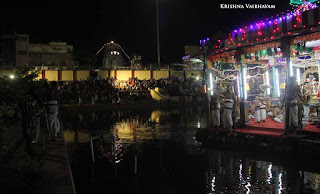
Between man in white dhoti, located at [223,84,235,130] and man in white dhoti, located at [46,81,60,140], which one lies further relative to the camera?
man in white dhoti, located at [223,84,235,130]

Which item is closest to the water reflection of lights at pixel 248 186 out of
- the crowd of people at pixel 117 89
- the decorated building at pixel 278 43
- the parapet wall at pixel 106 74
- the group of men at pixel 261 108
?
the group of men at pixel 261 108

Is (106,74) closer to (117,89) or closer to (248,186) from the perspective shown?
(117,89)

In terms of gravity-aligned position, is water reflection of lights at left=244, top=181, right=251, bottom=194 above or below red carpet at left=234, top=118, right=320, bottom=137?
below

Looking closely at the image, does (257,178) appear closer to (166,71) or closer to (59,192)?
(59,192)

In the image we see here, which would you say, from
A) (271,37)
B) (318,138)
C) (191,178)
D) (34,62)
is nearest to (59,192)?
(191,178)

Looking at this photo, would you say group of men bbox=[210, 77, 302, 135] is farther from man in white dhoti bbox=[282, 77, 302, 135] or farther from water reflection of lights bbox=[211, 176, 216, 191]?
water reflection of lights bbox=[211, 176, 216, 191]

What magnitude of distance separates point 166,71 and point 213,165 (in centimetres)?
4097

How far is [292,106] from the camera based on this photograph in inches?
378

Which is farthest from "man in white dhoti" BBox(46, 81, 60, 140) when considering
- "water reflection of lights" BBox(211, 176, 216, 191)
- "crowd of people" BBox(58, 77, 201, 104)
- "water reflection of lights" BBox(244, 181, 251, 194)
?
"crowd of people" BBox(58, 77, 201, 104)

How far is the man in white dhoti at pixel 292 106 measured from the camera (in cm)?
952

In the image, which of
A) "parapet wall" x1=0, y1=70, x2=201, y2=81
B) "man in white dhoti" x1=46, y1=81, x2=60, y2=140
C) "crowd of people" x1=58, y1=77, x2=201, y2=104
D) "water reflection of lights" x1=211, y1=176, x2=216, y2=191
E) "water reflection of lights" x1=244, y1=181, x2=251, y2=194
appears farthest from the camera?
"parapet wall" x1=0, y1=70, x2=201, y2=81

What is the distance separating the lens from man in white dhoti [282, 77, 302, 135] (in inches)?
375

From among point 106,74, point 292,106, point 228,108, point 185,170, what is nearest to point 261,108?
point 228,108

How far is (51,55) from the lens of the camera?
51906mm
